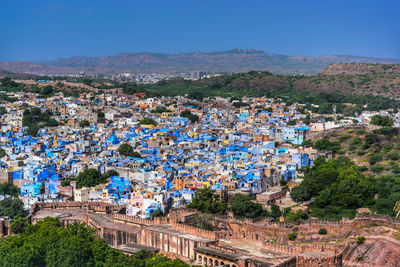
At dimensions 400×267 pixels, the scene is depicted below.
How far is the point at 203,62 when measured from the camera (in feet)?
588

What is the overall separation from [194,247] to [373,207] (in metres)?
7.23

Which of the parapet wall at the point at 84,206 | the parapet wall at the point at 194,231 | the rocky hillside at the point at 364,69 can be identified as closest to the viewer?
the parapet wall at the point at 194,231

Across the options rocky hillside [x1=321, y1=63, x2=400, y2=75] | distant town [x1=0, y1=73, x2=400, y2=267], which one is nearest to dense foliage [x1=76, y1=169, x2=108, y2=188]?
distant town [x1=0, y1=73, x2=400, y2=267]

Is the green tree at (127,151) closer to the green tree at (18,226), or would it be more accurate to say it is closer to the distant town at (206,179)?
the distant town at (206,179)

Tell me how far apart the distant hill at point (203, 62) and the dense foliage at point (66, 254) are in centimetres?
13377

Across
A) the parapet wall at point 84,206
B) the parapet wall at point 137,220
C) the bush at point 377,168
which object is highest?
the bush at point 377,168

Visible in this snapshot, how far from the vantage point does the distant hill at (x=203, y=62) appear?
15825 cm

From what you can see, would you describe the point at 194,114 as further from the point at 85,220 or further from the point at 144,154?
the point at 85,220

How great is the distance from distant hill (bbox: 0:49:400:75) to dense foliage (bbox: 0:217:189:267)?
439 ft

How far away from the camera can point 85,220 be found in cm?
1862

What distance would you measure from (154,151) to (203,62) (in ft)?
A: 492

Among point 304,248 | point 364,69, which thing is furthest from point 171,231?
point 364,69

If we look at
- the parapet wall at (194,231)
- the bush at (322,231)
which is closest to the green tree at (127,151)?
the parapet wall at (194,231)

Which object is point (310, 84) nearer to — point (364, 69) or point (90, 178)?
point (364, 69)
